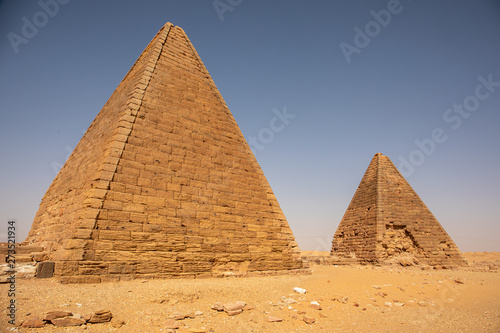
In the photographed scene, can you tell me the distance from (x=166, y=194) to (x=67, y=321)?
10.6 feet

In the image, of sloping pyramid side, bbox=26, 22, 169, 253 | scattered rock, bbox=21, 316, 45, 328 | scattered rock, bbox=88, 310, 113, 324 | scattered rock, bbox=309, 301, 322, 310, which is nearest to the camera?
scattered rock, bbox=21, 316, 45, 328

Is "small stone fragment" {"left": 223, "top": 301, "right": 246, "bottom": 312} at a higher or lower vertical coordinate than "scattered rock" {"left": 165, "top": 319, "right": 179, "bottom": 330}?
higher

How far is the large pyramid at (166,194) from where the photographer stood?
18.6 feet

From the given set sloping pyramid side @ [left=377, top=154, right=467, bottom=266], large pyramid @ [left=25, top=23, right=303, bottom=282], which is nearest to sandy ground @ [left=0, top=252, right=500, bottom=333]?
large pyramid @ [left=25, top=23, right=303, bottom=282]

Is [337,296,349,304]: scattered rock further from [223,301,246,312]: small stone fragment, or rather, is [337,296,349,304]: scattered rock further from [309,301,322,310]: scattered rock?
[223,301,246,312]: small stone fragment

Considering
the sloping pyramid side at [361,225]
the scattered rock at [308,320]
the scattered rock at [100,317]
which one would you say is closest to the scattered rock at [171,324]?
the scattered rock at [100,317]

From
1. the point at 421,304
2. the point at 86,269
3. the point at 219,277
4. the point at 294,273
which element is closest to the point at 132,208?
the point at 86,269

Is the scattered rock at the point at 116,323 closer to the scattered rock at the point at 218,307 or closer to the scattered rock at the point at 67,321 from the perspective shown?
the scattered rock at the point at 67,321

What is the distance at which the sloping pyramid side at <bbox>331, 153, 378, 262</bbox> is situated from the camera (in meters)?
16.9

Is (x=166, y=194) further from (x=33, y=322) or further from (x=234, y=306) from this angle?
(x=33, y=322)

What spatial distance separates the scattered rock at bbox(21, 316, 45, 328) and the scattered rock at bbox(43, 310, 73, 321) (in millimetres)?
64

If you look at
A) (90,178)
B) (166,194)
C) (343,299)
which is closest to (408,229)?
(343,299)

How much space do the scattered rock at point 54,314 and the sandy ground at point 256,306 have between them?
110 mm

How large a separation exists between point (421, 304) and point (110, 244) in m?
6.48
